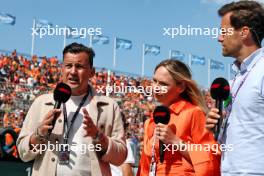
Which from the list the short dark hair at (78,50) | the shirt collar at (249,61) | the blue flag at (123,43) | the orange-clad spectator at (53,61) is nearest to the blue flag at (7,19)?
the orange-clad spectator at (53,61)

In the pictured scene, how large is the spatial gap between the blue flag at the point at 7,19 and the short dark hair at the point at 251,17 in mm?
24412

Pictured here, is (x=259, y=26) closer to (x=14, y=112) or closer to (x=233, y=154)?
(x=233, y=154)

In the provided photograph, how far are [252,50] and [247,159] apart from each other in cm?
71

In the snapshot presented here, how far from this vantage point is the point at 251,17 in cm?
290

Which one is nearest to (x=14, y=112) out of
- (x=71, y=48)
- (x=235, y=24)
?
(x=71, y=48)

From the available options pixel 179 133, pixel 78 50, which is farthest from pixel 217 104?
pixel 78 50

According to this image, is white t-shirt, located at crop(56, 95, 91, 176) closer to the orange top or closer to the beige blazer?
the beige blazer

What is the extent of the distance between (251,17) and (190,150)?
3.60 ft

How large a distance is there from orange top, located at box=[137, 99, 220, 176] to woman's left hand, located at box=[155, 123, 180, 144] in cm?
12

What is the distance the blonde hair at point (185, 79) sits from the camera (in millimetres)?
3711

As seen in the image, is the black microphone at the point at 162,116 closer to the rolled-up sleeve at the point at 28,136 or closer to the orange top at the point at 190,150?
the orange top at the point at 190,150

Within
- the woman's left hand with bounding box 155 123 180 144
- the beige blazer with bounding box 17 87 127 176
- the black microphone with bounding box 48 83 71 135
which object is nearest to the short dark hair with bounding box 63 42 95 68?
the beige blazer with bounding box 17 87 127 176

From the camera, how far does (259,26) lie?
290 cm

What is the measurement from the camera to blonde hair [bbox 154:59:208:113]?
3711 mm
